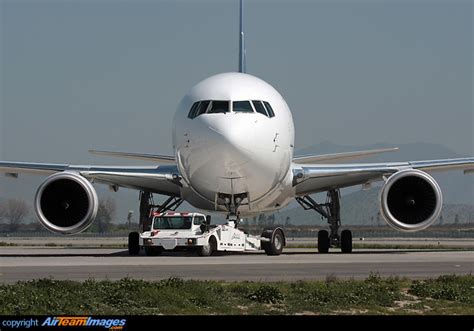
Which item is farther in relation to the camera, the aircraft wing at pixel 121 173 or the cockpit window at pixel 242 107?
the aircraft wing at pixel 121 173

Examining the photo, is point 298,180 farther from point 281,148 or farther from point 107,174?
point 107,174

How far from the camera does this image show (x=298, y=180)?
94.4ft

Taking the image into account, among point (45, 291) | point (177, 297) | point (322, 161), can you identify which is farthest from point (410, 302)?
point (322, 161)

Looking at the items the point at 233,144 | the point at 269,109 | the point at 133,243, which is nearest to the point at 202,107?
the point at 233,144

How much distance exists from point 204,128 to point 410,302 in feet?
38.5

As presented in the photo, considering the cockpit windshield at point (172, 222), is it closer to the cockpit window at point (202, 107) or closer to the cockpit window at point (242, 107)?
the cockpit window at point (202, 107)

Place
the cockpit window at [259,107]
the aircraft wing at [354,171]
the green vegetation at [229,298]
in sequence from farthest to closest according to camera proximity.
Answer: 1. the aircraft wing at [354,171]
2. the cockpit window at [259,107]
3. the green vegetation at [229,298]

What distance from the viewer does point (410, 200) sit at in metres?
26.5

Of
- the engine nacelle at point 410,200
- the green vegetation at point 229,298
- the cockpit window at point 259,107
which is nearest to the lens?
the green vegetation at point 229,298

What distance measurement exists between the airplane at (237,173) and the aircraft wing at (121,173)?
0.10ft

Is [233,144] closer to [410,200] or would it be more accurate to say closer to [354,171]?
[410,200]

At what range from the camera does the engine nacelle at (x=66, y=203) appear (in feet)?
86.6

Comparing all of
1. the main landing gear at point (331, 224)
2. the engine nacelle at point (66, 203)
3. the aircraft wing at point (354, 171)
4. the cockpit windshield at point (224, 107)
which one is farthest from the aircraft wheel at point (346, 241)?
the engine nacelle at point (66, 203)
